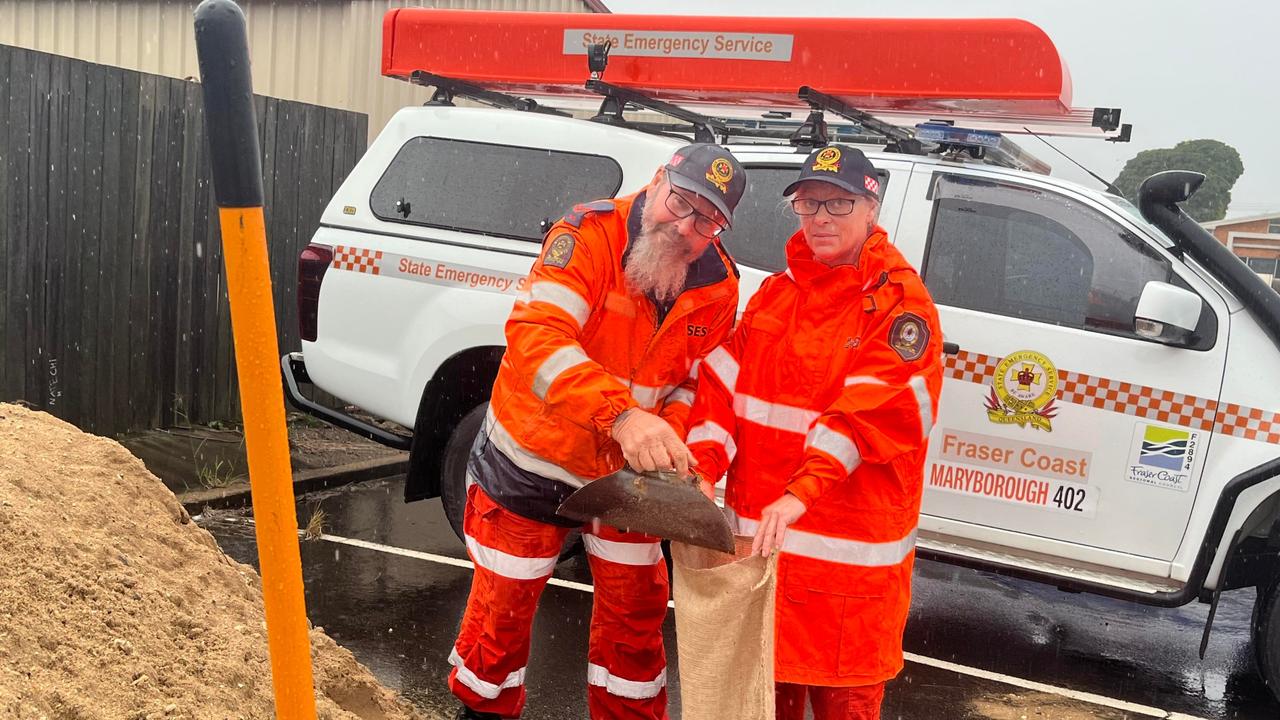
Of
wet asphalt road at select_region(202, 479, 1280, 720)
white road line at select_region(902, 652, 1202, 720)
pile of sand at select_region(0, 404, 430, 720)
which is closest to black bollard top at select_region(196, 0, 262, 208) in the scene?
pile of sand at select_region(0, 404, 430, 720)

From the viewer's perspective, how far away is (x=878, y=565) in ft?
9.53

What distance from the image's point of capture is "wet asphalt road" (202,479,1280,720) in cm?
449

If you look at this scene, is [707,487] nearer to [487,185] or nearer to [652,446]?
[652,446]

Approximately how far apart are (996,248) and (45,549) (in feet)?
12.1

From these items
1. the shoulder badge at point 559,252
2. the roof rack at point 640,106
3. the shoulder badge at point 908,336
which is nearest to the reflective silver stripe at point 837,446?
the shoulder badge at point 908,336

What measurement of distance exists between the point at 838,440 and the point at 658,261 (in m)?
0.71

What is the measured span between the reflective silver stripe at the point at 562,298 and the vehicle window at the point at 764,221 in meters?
2.10

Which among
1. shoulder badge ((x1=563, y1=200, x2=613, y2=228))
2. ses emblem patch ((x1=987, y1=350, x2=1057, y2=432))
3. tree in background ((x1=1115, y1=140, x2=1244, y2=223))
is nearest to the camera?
shoulder badge ((x1=563, y1=200, x2=613, y2=228))

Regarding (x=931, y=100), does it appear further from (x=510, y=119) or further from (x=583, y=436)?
(x=583, y=436)

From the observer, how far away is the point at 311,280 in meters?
5.70

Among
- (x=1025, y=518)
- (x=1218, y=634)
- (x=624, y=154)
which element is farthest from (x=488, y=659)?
(x=1218, y=634)

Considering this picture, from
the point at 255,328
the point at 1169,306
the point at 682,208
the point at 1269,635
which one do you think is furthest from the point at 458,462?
the point at 255,328

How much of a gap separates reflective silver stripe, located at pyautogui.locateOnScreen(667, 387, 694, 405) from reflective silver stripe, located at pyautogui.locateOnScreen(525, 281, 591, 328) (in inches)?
15.2

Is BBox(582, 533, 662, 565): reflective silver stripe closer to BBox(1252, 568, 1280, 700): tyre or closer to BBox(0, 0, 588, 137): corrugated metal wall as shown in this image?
BBox(1252, 568, 1280, 700): tyre
